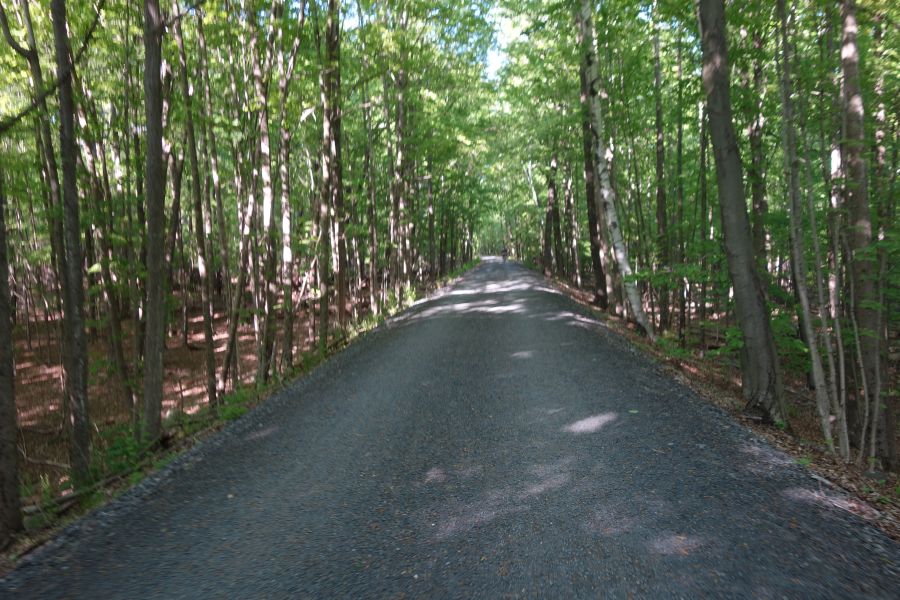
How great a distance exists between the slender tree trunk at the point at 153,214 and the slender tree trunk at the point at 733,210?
24.0ft

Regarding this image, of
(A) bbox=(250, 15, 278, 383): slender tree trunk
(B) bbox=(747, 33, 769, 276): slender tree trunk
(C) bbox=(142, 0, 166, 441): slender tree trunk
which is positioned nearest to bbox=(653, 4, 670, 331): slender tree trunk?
(B) bbox=(747, 33, 769, 276): slender tree trunk

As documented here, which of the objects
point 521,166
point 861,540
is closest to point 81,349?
point 861,540

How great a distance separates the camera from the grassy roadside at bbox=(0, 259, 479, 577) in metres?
4.25

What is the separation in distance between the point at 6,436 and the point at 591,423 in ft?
18.0

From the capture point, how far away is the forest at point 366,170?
6.66 meters

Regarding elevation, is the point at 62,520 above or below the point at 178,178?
below

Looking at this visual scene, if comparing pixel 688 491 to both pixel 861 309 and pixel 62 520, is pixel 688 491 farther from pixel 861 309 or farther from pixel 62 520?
pixel 861 309

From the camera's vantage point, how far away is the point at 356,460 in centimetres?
508

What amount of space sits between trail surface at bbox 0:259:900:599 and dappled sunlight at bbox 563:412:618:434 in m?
0.03

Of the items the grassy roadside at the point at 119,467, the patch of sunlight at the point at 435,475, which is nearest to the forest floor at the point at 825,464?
the patch of sunlight at the point at 435,475

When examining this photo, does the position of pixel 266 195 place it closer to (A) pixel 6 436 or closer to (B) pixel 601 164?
(A) pixel 6 436

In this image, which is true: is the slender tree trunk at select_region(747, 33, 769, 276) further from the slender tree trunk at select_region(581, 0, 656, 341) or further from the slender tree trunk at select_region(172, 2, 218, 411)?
the slender tree trunk at select_region(172, 2, 218, 411)

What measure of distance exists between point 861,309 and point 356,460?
27.2 ft

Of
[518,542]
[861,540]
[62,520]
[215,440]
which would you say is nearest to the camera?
[861,540]
